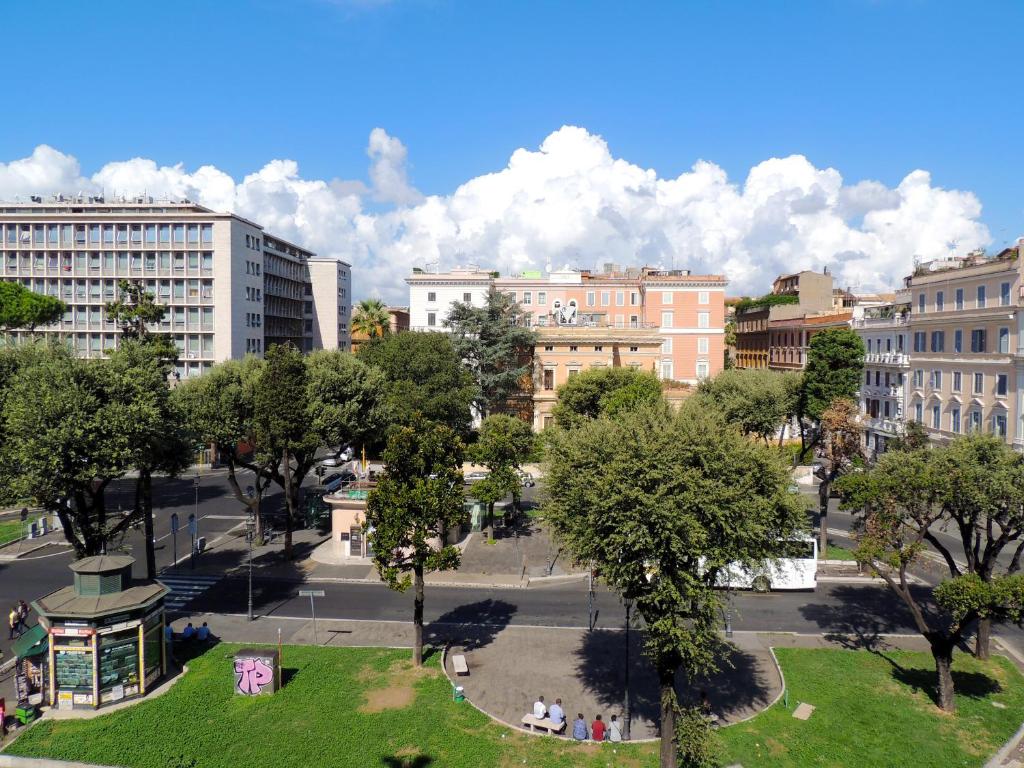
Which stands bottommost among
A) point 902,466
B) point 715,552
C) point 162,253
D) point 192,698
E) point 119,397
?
point 192,698

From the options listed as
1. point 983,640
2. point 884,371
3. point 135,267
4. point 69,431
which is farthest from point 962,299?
point 135,267

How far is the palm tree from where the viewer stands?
249 feet

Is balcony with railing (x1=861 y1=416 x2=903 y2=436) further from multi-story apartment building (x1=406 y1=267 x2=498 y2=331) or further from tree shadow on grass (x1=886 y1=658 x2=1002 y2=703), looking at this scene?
multi-story apartment building (x1=406 y1=267 x2=498 y2=331)

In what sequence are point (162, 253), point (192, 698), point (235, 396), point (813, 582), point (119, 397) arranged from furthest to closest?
point (162, 253) → point (235, 396) → point (813, 582) → point (119, 397) → point (192, 698)

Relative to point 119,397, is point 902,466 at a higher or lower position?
lower

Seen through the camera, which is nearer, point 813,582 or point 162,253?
point 813,582

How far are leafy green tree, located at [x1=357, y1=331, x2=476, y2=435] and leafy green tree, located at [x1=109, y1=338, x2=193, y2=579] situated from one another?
22319 millimetres

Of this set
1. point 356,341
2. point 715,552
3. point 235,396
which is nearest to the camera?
point 715,552

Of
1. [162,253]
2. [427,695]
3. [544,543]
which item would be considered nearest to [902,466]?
[427,695]

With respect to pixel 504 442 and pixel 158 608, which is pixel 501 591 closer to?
pixel 504 442

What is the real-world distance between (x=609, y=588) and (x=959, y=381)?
135 feet

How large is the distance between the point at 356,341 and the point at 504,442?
77.8 meters

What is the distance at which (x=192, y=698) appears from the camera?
22672mm

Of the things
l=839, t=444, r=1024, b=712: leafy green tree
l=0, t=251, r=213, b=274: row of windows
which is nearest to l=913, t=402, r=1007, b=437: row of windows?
l=839, t=444, r=1024, b=712: leafy green tree
